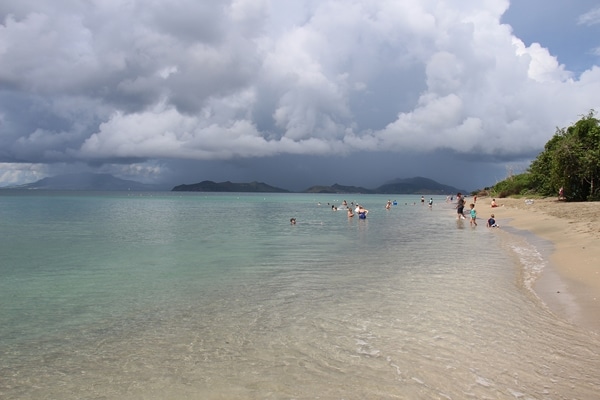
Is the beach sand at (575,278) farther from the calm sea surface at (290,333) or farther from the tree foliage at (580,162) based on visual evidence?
the tree foliage at (580,162)

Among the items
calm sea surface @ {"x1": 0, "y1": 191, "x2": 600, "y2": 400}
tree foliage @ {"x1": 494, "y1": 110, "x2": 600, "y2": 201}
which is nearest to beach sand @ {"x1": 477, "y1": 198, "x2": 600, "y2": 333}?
calm sea surface @ {"x1": 0, "y1": 191, "x2": 600, "y2": 400}

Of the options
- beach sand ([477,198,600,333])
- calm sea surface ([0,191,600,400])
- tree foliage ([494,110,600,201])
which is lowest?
calm sea surface ([0,191,600,400])

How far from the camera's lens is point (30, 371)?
7.58 m

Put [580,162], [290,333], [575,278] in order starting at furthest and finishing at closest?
1. [580,162]
2. [575,278]
3. [290,333]

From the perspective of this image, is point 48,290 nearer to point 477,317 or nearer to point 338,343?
point 338,343

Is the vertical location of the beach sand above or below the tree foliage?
below

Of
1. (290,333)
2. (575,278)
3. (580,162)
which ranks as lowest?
(290,333)

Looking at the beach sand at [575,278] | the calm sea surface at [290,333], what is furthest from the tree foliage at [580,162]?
→ the calm sea surface at [290,333]

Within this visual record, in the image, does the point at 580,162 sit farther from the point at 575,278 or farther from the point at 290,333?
the point at 290,333

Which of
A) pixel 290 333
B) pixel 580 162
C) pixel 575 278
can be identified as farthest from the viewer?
pixel 580 162

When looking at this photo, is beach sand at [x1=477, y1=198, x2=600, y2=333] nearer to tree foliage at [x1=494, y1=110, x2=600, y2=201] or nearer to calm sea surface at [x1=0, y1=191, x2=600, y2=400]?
calm sea surface at [x1=0, y1=191, x2=600, y2=400]

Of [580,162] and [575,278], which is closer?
[575,278]

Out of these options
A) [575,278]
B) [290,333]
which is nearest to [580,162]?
[575,278]

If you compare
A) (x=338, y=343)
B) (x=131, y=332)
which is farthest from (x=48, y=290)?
(x=338, y=343)
